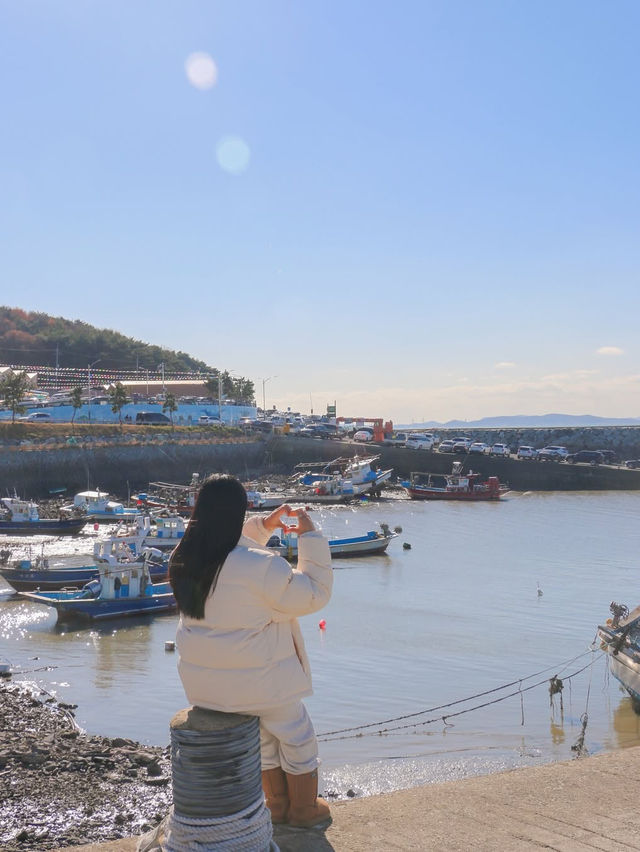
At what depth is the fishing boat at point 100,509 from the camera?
41031 millimetres

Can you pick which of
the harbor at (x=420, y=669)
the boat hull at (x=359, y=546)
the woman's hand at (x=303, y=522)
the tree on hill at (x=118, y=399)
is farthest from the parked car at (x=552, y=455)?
the woman's hand at (x=303, y=522)

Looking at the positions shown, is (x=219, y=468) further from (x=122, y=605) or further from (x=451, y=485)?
(x=122, y=605)

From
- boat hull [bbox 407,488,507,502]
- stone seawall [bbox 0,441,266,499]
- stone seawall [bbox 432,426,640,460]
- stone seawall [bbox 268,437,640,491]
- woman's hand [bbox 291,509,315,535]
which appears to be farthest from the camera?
stone seawall [bbox 432,426,640,460]

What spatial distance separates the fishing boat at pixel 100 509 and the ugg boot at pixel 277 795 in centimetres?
3764

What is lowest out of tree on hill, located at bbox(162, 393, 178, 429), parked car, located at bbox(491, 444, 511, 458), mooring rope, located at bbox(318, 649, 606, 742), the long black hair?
mooring rope, located at bbox(318, 649, 606, 742)

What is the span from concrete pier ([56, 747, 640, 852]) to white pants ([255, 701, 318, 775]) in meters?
0.30

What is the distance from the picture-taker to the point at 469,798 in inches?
167

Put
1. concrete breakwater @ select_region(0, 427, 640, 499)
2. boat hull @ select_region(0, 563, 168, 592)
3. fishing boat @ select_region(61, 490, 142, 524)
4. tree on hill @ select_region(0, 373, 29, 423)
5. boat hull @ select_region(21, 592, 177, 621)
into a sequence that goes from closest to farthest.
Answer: boat hull @ select_region(21, 592, 177, 621) < boat hull @ select_region(0, 563, 168, 592) < fishing boat @ select_region(61, 490, 142, 524) < concrete breakwater @ select_region(0, 427, 640, 499) < tree on hill @ select_region(0, 373, 29, 423)

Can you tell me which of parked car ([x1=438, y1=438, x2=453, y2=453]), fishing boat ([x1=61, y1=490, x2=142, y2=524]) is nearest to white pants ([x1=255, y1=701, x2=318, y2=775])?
fishing boat ([x1=61, y1=490, x2=142, y2=524])

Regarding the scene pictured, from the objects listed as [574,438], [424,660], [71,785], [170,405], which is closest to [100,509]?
[170,405]

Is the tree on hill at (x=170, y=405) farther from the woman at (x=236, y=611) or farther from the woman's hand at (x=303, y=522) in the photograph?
the woman at (x=236, y=611)

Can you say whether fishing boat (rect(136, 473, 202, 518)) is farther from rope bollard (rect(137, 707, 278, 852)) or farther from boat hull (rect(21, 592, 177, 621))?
rope bollard (rect(137, 707, 278, 852))

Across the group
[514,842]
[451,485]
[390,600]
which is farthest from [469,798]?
[451,485]

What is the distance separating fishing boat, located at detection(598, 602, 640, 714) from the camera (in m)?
14.0
